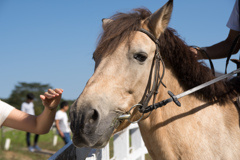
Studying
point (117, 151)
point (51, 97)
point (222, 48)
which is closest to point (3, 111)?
point (51, 97)

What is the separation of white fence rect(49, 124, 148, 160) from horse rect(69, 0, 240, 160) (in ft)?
2.01

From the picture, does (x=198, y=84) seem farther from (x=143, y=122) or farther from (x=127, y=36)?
(x=127, y=36)

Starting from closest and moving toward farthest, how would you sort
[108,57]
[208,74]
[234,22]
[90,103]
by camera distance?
[90,103] < [108,57] < [208,74] < [234,22]

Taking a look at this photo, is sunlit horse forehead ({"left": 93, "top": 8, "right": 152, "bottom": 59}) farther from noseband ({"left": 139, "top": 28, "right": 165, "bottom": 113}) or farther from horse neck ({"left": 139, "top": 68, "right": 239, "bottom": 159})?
horse neck ({"left": 139, "top": 68, "right": 239, "bottom": 159})

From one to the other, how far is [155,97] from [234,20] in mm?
1426

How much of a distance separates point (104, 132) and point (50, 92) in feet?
2.23

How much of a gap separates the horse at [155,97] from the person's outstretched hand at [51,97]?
1.27 feet

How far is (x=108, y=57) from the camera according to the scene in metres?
2.30

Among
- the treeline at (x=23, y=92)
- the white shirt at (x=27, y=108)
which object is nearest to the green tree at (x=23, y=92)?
the treeline at (x=23, y=92)

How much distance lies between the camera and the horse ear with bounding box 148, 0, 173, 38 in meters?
2.42

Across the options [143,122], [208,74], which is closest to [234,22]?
[208,74]

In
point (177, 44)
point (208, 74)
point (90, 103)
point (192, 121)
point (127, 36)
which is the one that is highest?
point (127, 36)

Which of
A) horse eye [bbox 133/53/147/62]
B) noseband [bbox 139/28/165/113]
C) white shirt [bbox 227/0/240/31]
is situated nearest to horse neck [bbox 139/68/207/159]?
noseband [bbox 139/28/165/113]

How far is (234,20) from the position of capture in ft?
9.81
